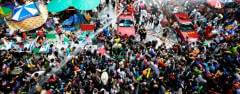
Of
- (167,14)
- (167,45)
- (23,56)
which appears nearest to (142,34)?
(167,45)

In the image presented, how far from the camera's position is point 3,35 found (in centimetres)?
2222

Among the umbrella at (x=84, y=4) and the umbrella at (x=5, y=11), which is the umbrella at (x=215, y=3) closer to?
the umbrella at (x=84, y=4)

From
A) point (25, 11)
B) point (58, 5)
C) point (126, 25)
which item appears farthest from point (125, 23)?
point (25, 11)

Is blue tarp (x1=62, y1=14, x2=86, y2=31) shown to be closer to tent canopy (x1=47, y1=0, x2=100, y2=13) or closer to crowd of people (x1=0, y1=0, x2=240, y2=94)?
tent canopy (x1=47, y1=0, x2=100, y2=13)

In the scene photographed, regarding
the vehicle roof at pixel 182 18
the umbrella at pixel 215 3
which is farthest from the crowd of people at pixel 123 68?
the umbrella at pixel 215 3

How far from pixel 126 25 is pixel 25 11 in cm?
617

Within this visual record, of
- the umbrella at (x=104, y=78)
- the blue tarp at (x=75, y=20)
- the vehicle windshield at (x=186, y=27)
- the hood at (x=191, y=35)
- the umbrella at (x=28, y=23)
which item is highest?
the umbrella at (x=28, y=23)

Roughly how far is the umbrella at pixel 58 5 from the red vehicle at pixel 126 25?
3.42 meters

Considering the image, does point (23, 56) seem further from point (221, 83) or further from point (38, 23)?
point (221, 83)

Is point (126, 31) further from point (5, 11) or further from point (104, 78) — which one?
point (5, 11)

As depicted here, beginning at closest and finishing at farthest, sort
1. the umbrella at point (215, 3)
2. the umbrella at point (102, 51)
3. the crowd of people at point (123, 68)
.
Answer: the crowd of people at point (123, 68)
the umbrella at point (102, 51)
the umbrella at point (215, 3)

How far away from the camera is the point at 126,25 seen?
24125 millimetres

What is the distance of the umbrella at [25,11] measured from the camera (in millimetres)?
22506

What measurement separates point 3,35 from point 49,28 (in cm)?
287
